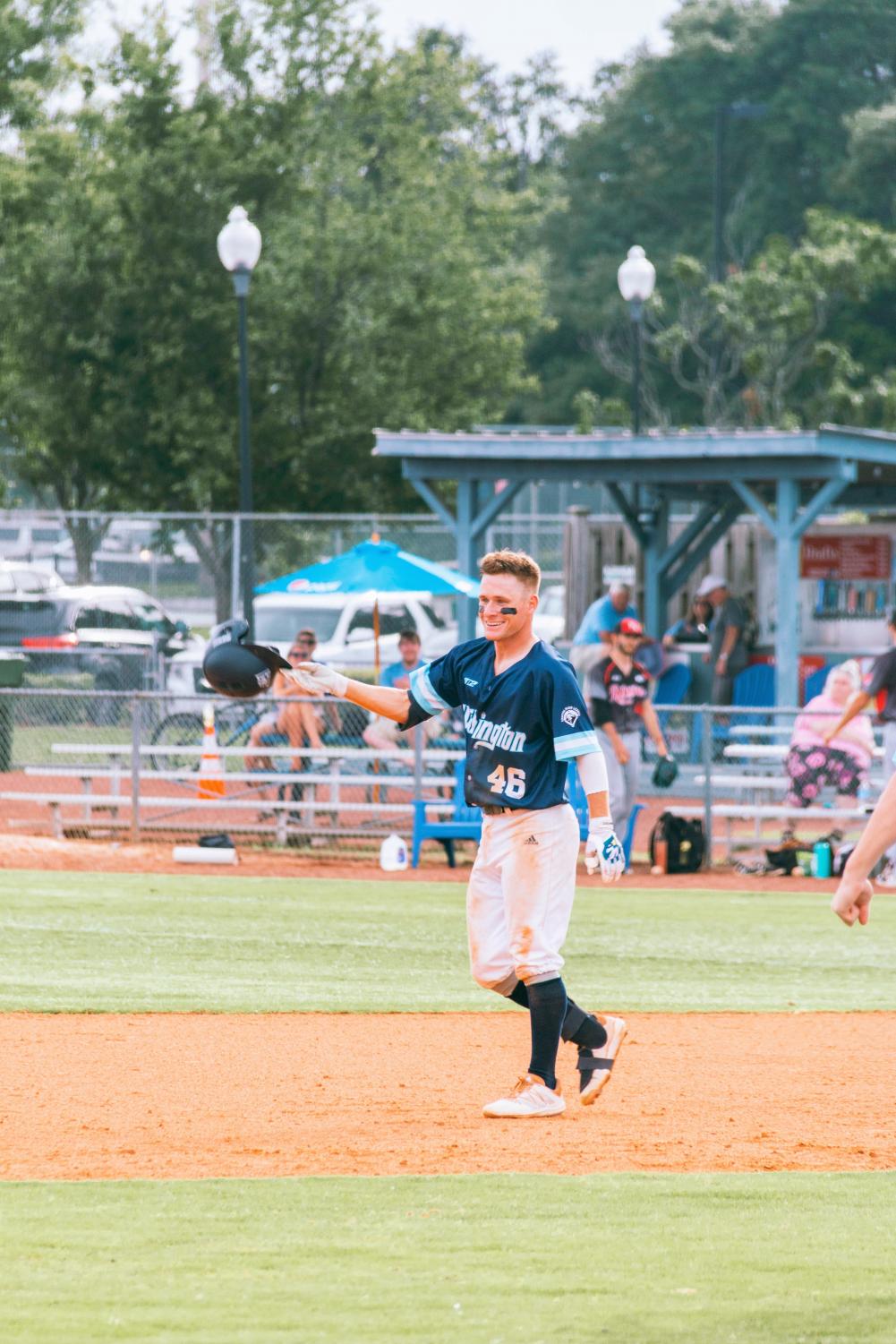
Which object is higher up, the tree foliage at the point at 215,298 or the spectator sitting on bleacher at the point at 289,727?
the tree foliage at the point at 215,298

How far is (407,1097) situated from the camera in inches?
277

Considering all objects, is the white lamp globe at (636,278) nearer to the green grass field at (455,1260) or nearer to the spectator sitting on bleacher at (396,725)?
the spectator sitting on bleacher at (396,725)

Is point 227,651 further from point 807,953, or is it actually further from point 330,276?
point 330,276

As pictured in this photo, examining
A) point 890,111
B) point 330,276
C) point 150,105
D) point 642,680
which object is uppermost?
point 890,111

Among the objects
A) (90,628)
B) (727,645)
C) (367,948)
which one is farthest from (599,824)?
(90,628)

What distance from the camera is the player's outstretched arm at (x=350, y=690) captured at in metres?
6.47

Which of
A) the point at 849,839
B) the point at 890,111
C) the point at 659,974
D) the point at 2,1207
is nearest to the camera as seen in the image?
the point at 2,1207

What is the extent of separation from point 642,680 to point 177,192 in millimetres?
14398

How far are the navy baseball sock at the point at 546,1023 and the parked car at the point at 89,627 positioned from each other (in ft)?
51.0

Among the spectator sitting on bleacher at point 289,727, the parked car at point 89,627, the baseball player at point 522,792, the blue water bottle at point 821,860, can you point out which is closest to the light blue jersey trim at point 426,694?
the baseball player at point 522,792

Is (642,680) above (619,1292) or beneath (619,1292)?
above

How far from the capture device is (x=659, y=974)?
10.8m

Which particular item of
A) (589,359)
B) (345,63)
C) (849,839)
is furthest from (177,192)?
(589,359)

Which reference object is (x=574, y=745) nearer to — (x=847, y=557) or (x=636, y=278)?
(x=636, y=278)
